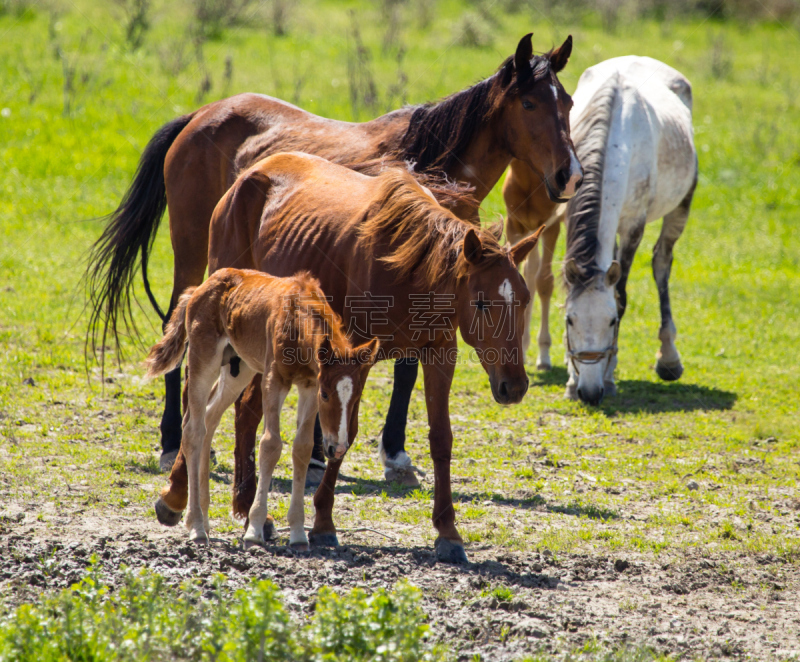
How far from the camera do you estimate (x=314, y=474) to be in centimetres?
616

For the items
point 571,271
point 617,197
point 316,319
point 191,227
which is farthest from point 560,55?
point 191,227

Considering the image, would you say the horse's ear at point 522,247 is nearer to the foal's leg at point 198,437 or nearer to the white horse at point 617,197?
the foal's leg at point 198,437

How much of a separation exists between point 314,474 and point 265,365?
1936mm

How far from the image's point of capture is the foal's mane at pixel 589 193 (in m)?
7.33

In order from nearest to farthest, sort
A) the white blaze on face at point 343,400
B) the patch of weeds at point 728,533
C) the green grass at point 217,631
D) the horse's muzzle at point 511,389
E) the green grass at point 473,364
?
the green grass at point 217,631
the white blaze on face at point 343,400
the horse's muzzle at point 511,389
the patch of weeds at point 728,533
the green grass at point 473,364

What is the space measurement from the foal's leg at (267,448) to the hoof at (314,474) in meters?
1.53

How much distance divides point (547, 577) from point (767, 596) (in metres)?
1.15

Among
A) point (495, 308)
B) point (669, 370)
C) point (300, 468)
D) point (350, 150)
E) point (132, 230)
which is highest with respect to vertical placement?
point (350, 150)

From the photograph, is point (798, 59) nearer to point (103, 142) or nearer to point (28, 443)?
point (103, 142)

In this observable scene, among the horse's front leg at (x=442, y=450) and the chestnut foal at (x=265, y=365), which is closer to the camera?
the chestnut foal at (x=265, y=365)

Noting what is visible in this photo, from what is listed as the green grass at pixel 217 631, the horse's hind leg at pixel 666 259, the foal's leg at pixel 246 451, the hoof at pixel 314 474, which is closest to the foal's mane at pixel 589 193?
the horse's hind leg at pixel 666 259

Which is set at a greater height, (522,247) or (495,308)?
(522,247)

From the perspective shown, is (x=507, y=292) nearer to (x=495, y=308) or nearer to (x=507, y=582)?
(x=495, y=308)

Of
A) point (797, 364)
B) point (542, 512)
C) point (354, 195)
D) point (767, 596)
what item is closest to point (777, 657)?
point (767, 596)
